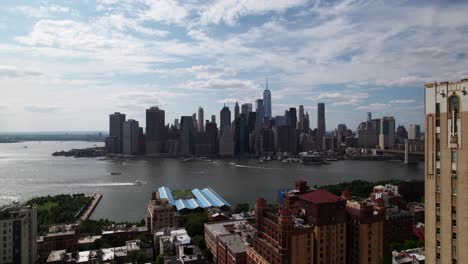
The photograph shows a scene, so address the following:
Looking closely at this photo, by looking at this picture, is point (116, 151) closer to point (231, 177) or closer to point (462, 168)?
point (231, 177)

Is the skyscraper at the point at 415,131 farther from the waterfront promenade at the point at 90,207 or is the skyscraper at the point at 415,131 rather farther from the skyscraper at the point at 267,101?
the waterfront promenade at the point at 90,207

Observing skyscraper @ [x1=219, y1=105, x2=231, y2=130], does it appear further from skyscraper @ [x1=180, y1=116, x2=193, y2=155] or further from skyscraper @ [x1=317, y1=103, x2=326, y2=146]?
skyscraper @ [x1=317, y1=103, x2=326, y2=146]

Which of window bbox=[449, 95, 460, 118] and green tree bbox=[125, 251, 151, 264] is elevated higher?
window bbox=[449, 95, 460, 118]

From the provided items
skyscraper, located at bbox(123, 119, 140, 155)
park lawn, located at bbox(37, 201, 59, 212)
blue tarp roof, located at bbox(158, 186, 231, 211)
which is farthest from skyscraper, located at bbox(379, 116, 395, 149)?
park lawn, located at bbox(37, 201, 59, 212)

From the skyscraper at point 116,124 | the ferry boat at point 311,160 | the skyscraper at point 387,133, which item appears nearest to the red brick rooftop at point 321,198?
the ferry boat at point 311,160

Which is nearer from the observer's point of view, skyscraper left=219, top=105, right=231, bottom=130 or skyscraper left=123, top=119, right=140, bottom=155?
skyscraper left=123, top=119, right=140, bottom=155
